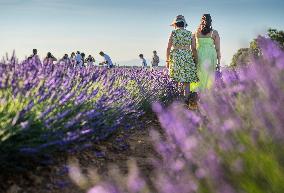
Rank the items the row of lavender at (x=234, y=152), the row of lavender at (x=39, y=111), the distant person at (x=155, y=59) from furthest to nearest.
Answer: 1. the distant person at (x=155, y=59)
2. the row of lavender at (x=39, y=111)
3. the row of lavender at (x=234, y=152)

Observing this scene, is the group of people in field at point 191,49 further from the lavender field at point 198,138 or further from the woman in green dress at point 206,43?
the lavender field at point 198,138

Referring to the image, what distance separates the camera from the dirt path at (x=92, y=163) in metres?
3.15

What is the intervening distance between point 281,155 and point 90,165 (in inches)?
84.8

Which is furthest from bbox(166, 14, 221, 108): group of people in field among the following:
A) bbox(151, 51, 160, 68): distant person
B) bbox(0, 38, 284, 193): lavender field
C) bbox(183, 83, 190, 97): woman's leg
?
bbox(151, 51, 160, 68): distant person

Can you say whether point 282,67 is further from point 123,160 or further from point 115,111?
point 115,111

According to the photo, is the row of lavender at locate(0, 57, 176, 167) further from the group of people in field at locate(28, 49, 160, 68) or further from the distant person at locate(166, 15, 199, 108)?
the distant person at locate(166, 15, 199, 108)

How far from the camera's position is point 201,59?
7492mm

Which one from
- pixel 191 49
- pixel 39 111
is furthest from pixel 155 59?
pixel 39 111

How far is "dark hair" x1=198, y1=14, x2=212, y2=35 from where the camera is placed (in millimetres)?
7383

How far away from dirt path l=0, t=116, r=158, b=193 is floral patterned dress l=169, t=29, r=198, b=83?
231cm

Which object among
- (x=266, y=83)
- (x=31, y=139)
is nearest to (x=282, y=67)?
(x=266, y=83)

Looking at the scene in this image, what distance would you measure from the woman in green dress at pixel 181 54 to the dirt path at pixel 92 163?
2.31m

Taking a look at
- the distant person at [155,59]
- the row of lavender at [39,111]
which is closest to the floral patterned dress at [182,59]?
the row of lavender at [39,111]

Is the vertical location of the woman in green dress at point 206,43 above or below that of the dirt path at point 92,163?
above
